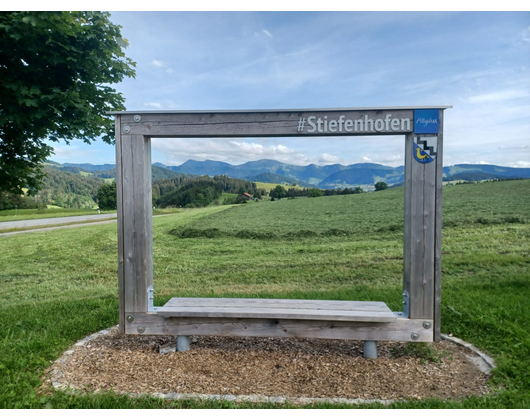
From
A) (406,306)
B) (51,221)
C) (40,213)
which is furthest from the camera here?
(40,213)

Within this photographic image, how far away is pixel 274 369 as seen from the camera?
3508 mm

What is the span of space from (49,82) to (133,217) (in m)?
3.91

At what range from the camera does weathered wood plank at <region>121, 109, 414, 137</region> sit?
12.0ft

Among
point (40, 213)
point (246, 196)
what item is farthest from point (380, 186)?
point (40, 213)

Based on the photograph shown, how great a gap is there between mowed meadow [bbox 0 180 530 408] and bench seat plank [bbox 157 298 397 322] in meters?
0.93

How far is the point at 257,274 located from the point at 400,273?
11.1ft

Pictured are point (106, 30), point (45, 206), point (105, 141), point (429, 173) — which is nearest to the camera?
point (429, 173)

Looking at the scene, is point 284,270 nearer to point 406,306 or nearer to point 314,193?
point 406,306

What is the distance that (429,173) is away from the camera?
3.66 meters

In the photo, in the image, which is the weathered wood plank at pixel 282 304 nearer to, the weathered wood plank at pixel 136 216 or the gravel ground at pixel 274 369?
the weathered wood plank at pixel 136 216

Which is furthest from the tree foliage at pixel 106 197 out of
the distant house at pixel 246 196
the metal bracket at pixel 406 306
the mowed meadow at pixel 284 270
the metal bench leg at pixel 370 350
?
the metal bracket at pixel 406 306

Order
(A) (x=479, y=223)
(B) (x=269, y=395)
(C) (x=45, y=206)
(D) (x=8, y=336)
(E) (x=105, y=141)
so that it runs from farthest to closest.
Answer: (C) (x=45, y=206) → (A) (x=479, y=223) → (E) (x=105, y=141) → (D) (x=8, y=336) → (B) (x=269, y=395)

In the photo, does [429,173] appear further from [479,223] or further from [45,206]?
[45,206]

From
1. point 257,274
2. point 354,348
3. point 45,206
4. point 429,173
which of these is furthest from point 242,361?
point 45,206
